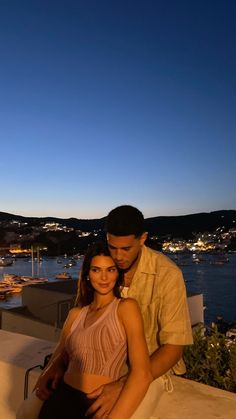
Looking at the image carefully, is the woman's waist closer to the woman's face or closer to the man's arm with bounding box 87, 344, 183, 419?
the man's arm with bounding box 87, 344, 183, 419

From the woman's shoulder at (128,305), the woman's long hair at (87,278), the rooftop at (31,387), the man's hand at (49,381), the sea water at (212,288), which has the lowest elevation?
the sea water at (212,288)

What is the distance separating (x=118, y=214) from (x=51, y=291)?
43.1 ft

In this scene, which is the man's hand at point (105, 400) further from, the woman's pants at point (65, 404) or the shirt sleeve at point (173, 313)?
the shirt sleeve at point (173, 313)

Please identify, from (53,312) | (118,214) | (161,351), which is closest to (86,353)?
(161,351)

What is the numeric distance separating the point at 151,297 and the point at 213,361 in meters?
0.93

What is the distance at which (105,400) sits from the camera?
1.64 m

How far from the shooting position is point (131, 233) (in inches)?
77.0

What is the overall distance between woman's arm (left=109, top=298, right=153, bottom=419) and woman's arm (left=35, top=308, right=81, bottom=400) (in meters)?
0.40

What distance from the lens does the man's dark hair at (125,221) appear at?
196cm

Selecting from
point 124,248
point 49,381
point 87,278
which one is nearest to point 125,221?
point 124,248

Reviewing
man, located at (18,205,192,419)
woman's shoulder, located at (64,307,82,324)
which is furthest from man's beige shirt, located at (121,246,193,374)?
woman's shoulder, located at (64,307,82,324)

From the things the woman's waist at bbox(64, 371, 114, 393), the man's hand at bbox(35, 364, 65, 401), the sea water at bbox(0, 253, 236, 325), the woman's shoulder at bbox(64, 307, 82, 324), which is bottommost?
the sea water at bbox(0, 253, 236, 325)

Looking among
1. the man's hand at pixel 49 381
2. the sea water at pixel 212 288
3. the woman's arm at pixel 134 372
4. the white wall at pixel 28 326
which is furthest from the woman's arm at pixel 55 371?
the sea water at pixel 212 288

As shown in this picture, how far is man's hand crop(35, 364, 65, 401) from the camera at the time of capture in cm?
188
